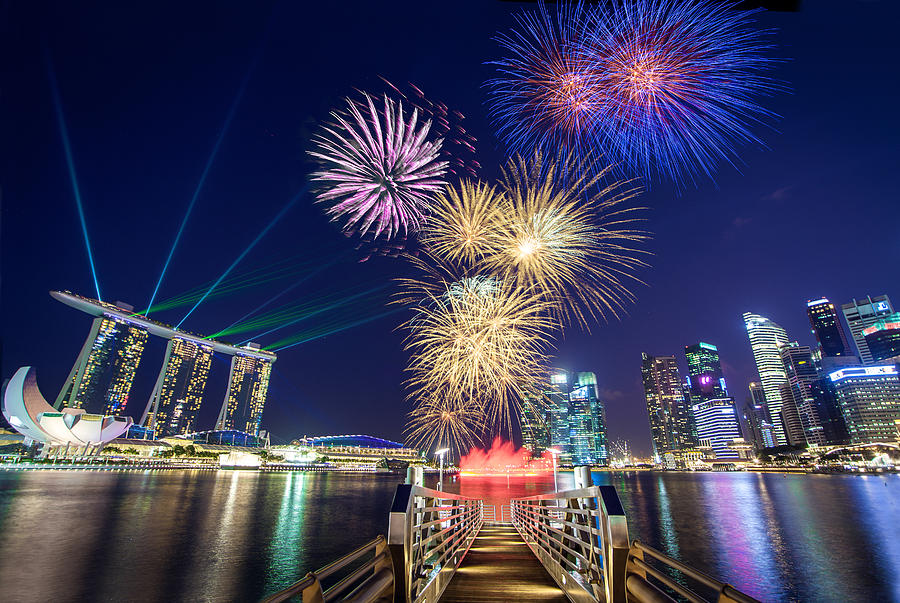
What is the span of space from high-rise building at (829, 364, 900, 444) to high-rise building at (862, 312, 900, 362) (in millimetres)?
48537

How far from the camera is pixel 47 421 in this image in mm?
97688

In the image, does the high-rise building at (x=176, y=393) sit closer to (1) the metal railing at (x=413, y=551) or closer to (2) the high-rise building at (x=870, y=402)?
(1) the metal railing at (x=413, y=551)

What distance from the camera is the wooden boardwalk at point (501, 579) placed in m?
5.54

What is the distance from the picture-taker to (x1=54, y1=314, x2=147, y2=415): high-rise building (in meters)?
143

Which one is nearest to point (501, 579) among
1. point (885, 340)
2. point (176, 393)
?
point (176, 393)

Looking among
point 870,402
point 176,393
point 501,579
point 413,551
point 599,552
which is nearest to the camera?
point 599,552

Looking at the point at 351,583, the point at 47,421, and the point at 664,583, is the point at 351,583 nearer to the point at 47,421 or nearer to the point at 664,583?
the point at 664,583

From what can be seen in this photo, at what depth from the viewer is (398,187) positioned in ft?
54.7

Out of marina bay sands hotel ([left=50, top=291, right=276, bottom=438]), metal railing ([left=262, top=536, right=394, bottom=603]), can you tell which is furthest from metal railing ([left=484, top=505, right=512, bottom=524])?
marina bay sands hotel ([left=50, top=291, right=276, bottom=438])

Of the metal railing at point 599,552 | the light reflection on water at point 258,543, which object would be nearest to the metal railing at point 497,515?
the light reflection on water at point 258,543

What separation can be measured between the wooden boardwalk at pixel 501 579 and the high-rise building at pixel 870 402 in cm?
21056

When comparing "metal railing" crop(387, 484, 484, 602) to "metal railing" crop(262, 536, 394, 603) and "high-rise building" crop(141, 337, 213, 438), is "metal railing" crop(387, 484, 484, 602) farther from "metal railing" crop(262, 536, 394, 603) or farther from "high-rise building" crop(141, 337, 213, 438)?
"high-rise building" crop(141, 337, 213, 438)

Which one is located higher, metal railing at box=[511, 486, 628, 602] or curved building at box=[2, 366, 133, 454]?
curved building at box=[2, 366, 133, 454]

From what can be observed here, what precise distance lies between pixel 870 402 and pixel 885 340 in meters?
62.7
